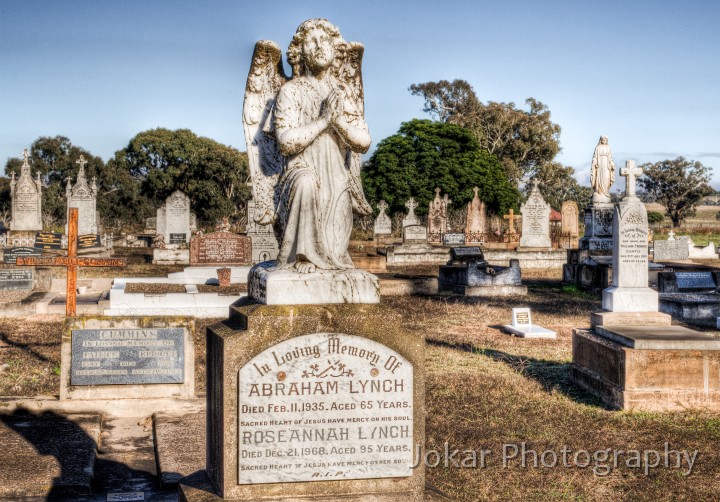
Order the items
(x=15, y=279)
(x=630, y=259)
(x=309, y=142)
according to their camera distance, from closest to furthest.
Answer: (x=309, y=142) < (x=630, y=259) < (x=15, y=279)

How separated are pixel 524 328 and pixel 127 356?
268 inches

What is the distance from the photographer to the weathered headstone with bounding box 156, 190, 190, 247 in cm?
2741

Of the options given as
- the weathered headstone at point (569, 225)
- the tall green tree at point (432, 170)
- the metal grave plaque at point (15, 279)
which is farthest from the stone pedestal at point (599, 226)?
the tall green tree at point (432, 170)

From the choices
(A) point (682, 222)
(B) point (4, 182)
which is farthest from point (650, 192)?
(B) point (4, 182)

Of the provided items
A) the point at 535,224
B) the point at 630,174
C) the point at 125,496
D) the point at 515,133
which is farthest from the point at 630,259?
the point at 515,133

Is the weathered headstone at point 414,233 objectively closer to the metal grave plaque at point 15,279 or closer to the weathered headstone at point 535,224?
the weathered headstone at point 535,224

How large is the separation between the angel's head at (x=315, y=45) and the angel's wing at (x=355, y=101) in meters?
0.15

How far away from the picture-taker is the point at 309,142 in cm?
400

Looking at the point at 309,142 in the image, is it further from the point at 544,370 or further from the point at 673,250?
the point at 673,250

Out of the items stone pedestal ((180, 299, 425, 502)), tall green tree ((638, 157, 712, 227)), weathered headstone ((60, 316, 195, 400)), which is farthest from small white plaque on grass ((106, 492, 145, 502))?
tall green tree ((638, 157, 712, 227))

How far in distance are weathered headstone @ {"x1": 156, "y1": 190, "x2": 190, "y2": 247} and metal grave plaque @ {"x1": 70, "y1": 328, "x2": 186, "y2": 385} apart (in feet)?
67.3

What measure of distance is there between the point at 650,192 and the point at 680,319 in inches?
2991

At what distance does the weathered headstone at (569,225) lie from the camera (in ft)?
103

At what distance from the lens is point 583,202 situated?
7406cm
